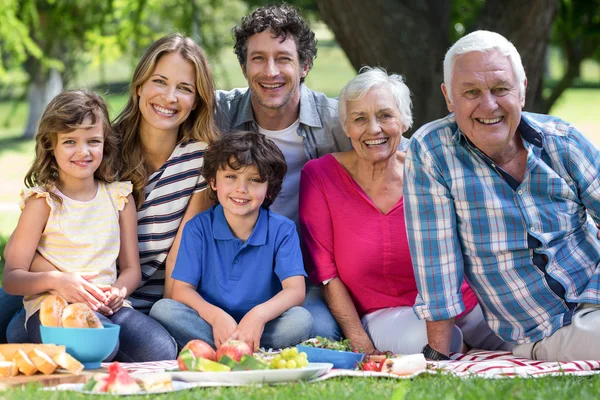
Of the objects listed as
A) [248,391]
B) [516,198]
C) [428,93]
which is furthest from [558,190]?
[428,93]

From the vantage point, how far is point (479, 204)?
3.86 metres

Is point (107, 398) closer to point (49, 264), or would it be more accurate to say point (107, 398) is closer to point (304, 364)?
point (304, 364)

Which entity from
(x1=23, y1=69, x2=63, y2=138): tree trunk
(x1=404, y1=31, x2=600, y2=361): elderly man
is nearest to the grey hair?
(x1=404, y1=31, x2=600, y2=361): elderly man

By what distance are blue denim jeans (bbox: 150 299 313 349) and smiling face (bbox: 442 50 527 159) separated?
1.21m

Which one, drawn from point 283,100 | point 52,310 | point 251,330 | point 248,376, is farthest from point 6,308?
point 283,100

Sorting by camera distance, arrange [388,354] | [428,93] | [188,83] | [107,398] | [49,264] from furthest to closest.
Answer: [428,93] → [188,83] → [49,264] → [388,354] → [107,398]

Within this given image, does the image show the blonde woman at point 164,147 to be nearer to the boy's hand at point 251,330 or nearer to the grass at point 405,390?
the boy's hand at point 251,330

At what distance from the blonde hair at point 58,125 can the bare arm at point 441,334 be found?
1.81m

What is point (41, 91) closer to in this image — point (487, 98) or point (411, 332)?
point (411, 332)

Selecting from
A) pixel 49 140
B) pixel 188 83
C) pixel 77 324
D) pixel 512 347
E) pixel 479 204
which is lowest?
pixel 512 347

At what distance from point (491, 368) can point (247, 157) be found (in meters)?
1.53

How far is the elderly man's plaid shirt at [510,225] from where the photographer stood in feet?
12.6

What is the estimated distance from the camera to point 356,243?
4332 mm

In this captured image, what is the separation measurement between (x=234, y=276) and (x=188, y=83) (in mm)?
1078
